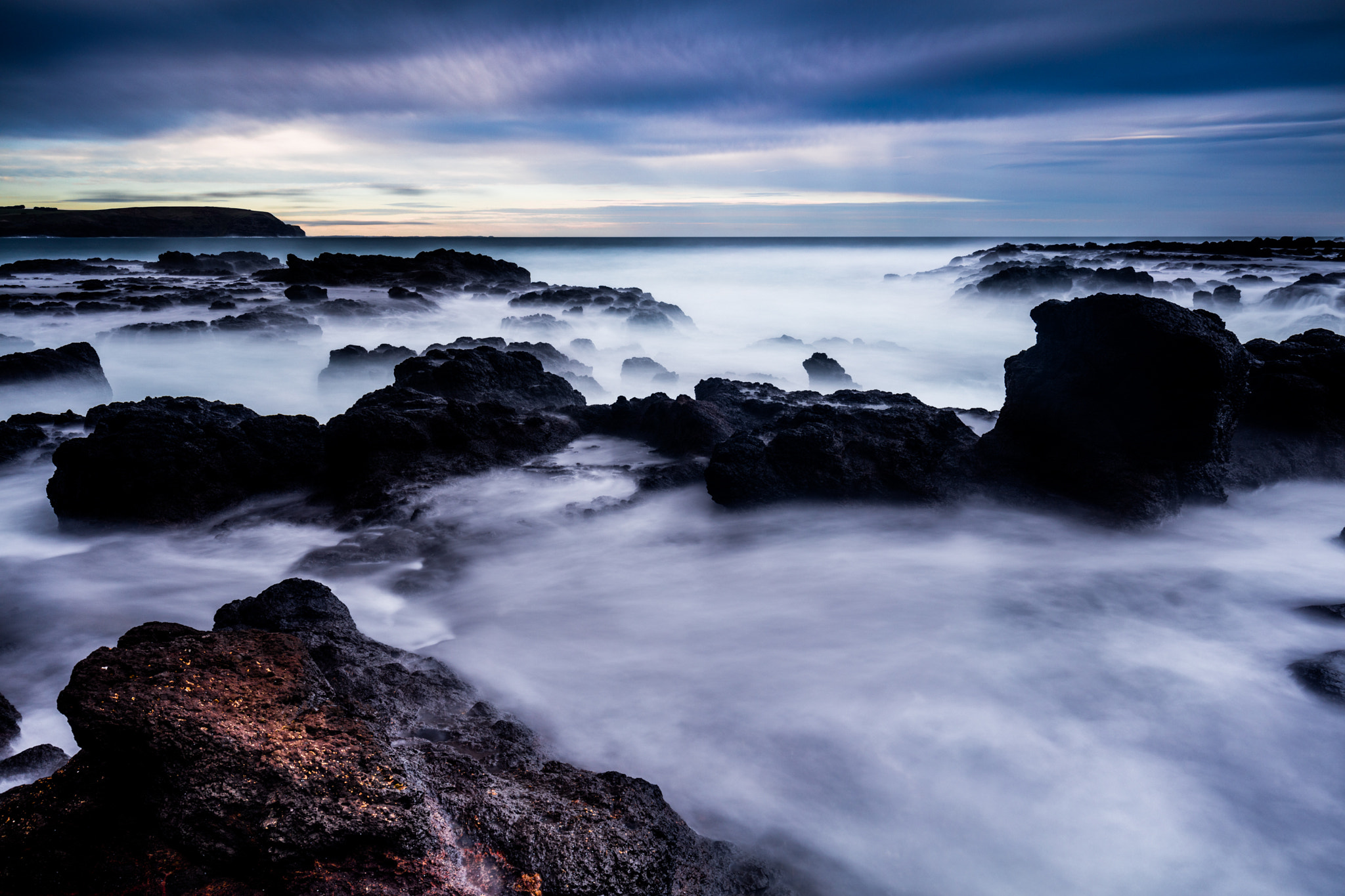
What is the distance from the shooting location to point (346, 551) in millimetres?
5402

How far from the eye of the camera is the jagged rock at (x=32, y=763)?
275 centimetres

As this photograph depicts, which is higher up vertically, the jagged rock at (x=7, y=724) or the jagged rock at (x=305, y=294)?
the jagged rock at (x=305, y=294)

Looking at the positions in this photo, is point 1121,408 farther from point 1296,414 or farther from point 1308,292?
point 1308,292

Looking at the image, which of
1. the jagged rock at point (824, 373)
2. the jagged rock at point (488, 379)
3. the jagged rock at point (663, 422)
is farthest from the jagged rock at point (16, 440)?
the jagged rock at point (824, 373)

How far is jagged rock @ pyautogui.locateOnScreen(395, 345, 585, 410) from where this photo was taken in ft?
26.8

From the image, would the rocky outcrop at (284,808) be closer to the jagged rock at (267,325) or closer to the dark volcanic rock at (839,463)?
the dark volcanic rock at (839,463)

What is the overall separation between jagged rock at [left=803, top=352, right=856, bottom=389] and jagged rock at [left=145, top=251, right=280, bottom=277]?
2818cm

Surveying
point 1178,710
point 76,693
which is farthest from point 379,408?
point 1178,710

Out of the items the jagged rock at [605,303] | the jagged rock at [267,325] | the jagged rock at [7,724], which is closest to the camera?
the jagged rock at [7,724]

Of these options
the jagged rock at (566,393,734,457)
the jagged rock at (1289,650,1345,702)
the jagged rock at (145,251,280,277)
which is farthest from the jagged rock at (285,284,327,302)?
the jagged rock at (1289,650,1345,702)

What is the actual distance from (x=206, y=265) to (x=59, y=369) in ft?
89.1

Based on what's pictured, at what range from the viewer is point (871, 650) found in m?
4.36

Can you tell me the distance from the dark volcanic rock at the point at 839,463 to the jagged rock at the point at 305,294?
18259 millimetres

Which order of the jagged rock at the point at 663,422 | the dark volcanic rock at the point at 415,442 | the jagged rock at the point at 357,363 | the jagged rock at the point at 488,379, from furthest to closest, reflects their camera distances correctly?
1. the jagged rock at the point at 357,363
2. the jagged rock at the point at 488,379
3. the jagged rock at the point at 663,422
4. the dark volcanic rock at the point at 415,442
